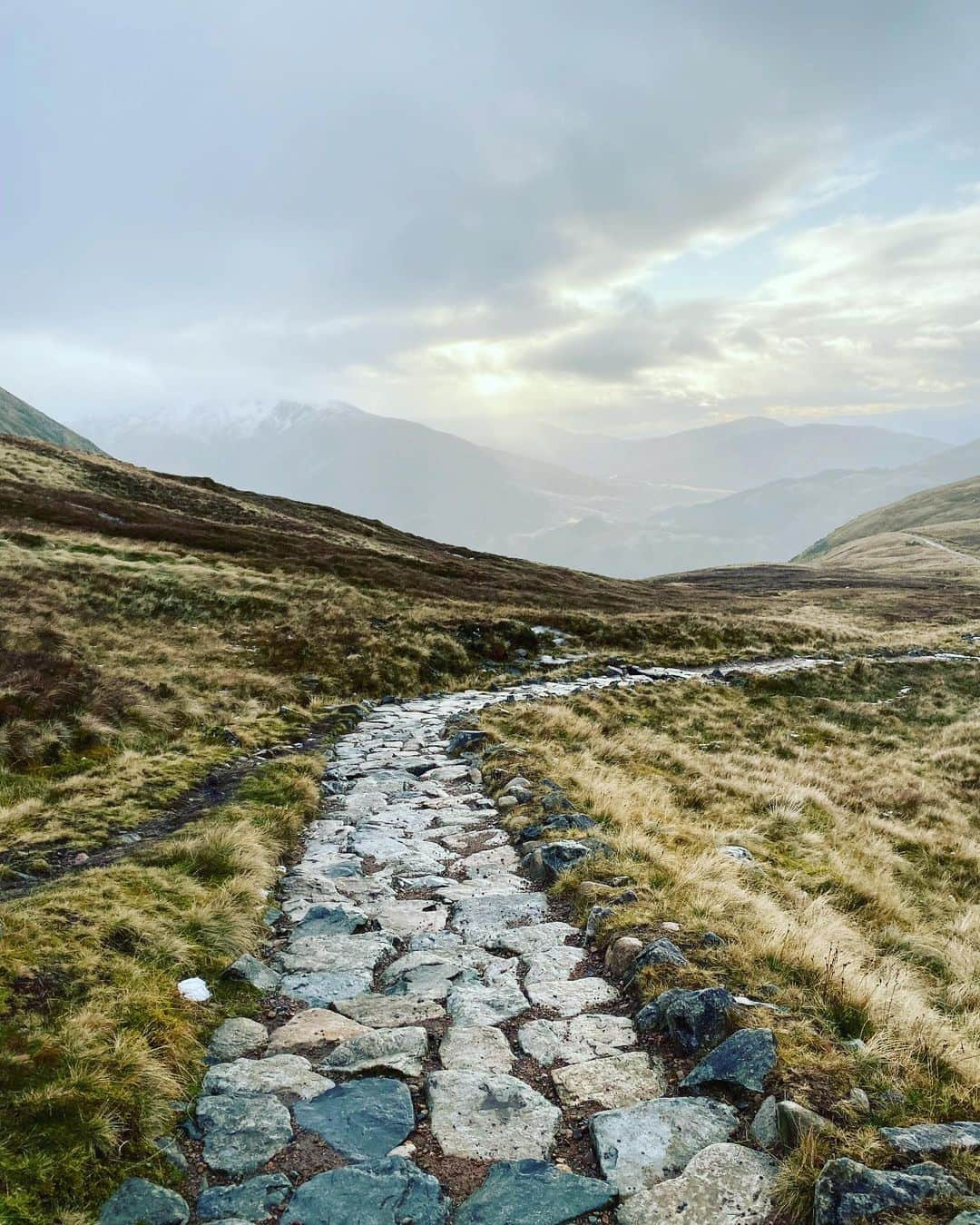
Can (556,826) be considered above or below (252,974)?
above

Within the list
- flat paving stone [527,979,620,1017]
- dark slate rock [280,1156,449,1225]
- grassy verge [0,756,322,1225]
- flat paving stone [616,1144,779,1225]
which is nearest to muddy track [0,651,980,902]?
grassy verge [0,756,322,1225]

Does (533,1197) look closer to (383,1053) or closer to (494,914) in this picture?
(383,1053)

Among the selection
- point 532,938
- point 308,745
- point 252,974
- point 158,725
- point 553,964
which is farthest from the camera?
point 308,745

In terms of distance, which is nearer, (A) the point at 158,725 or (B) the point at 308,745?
(A) the point at 158,725

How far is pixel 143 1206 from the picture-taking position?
395 cm

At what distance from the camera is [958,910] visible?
Answer: 11.4 meters

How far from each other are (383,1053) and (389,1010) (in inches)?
27.9

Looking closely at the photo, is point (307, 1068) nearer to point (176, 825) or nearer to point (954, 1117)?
point (954, 1117)

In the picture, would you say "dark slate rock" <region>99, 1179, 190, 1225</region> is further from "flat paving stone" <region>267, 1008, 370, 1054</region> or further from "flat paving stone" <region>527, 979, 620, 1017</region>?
"flat paving stone" <region>527, 979, 620, 1017</region>

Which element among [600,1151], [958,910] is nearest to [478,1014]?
[600,1151]

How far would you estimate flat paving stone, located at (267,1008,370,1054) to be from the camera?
566 centimetres

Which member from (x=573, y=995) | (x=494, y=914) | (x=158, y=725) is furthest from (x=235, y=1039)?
(x=158, y=725)

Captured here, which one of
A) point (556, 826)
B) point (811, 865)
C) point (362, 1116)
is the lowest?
point (811, 865)

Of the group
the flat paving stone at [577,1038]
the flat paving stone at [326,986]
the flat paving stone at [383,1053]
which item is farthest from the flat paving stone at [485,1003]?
the flat paving stone at [326,986]
